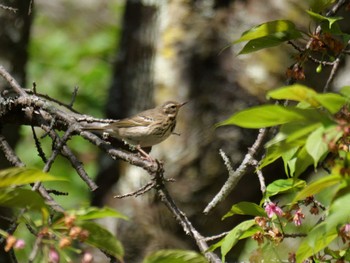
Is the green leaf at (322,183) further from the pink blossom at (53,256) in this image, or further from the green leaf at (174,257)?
the pink blossom at (53,256)

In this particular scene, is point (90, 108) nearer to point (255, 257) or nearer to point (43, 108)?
point (43, 108)

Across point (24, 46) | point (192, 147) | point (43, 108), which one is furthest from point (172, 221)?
point (43, 108)

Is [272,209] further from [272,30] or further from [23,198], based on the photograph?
[23,198]

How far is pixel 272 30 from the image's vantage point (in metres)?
2.36

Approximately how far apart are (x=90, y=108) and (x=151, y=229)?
6.16 ft

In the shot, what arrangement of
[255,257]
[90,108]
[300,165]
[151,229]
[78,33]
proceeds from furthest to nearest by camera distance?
[78,33] < [90,108] < [151,229] < [255,257] < [300,165]

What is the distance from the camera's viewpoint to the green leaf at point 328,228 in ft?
5.52

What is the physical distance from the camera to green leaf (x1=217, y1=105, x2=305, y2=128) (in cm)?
173

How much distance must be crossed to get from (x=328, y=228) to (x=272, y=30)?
0.83m

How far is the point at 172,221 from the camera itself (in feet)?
19.6

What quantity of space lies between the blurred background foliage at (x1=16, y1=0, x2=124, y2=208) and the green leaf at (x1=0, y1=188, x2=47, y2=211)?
4913mm

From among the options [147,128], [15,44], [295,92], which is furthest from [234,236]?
[15,44]

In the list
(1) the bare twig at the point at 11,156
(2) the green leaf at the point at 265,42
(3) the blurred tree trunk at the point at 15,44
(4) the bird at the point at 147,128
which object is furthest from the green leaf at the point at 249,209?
(3) the blurred tree trunk at the point at 15,44

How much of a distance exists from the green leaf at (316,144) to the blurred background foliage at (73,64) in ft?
16.5
